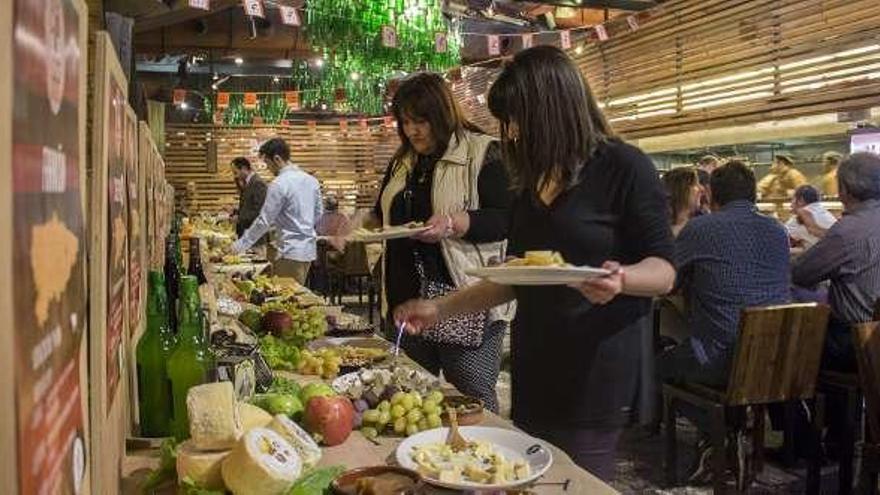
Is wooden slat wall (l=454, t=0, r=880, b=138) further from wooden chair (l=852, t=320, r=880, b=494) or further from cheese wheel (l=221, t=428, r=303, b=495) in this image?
cheese wheel (l=221, t=428, r=303, b=495)

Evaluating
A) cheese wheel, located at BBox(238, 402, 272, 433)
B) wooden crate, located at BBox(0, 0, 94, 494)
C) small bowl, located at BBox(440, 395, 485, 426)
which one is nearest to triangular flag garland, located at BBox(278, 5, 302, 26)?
small bowl, located at BBox(440, 395, 485, 426)

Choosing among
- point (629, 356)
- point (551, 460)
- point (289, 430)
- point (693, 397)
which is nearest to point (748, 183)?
point (693, 397)

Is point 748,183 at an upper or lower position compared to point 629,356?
upper

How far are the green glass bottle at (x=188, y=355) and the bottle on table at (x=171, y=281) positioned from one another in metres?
0.10

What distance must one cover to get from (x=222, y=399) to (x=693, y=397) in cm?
293

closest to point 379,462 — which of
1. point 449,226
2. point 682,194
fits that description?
point 449,226

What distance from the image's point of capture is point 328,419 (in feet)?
5.60

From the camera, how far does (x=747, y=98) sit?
6.43m

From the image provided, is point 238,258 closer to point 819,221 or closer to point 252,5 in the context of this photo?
point 252,5

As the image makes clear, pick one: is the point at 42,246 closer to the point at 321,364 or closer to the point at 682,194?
the point at 321,364

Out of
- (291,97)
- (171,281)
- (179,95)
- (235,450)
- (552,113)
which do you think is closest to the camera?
(235,450)

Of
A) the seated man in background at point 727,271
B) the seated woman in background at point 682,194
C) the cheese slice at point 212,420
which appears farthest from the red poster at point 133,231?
the seated woman in background at point 682,194

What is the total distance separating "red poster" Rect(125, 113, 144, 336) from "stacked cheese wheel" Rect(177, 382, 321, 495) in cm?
28

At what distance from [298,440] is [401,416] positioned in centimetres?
39
